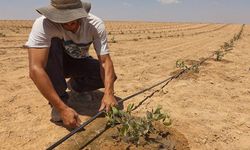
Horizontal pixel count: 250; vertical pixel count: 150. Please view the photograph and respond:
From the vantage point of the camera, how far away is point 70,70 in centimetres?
437

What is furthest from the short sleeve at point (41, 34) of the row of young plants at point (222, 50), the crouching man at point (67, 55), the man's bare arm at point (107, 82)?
the row of young plants at point (222, 50)

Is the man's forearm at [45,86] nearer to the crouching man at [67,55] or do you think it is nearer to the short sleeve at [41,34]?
the crouching man at [67,55]

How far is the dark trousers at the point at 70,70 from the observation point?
3.91 meters

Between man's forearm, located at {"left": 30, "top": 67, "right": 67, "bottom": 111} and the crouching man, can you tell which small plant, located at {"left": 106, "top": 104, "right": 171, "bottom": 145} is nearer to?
the crouching man

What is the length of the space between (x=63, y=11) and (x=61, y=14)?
0.13 ft

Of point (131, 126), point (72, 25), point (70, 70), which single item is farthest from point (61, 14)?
point (131, 126)

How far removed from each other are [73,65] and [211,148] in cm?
188

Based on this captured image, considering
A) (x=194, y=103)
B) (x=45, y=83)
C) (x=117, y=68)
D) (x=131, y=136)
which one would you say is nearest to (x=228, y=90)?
(x=194, y=103)

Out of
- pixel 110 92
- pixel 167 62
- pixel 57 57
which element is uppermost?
pixel 57 57

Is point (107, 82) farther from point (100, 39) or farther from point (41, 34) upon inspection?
point (41, 34)

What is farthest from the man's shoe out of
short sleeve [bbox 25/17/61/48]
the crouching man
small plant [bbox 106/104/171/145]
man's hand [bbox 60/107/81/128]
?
short sleeve [bbox 25/17/61/48]

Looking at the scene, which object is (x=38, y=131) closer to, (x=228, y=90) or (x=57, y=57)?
(x=57, y=57)

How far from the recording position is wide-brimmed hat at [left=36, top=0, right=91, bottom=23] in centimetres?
335

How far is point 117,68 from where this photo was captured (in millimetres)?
7215
